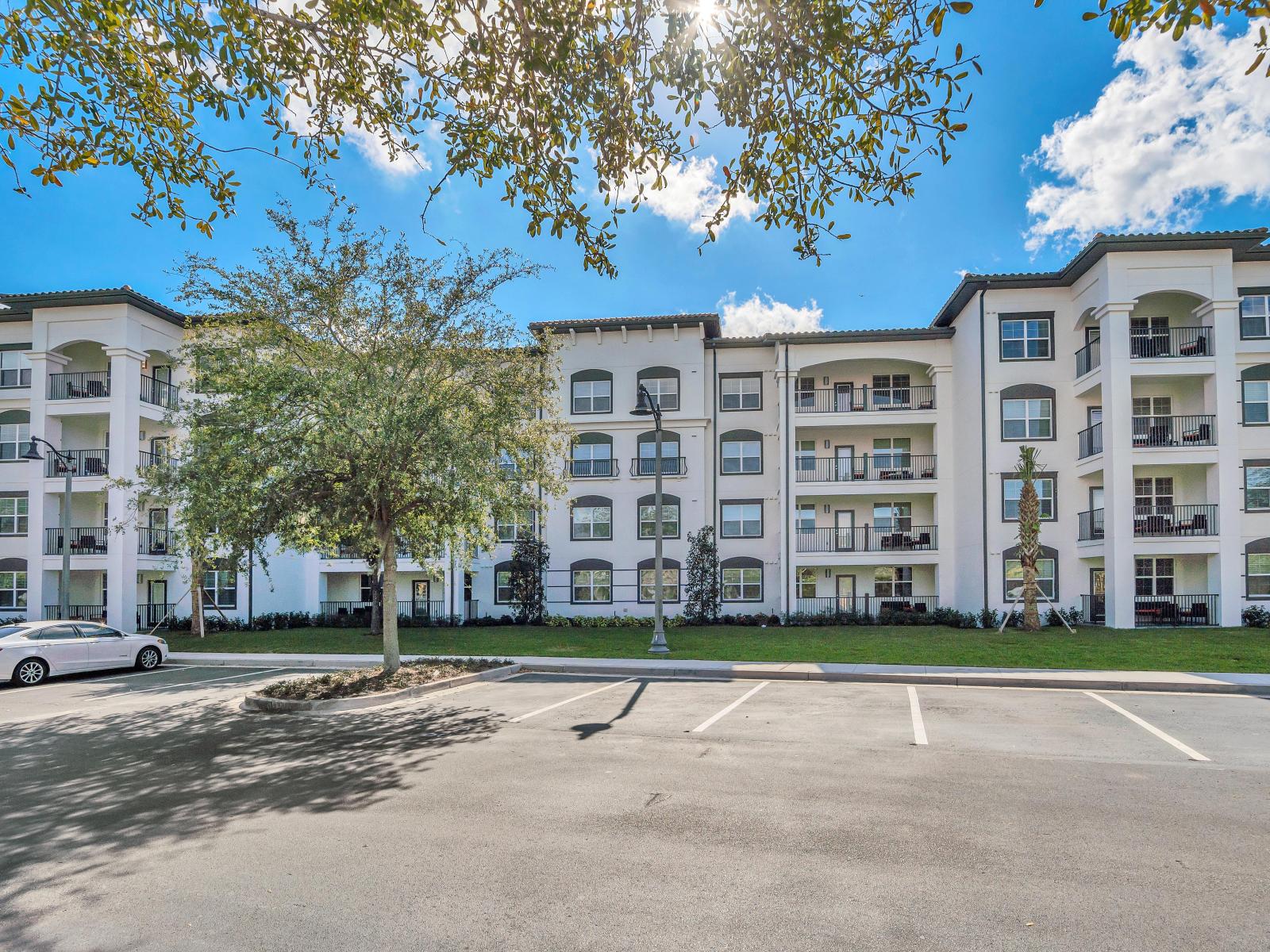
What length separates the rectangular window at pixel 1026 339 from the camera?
29625mm

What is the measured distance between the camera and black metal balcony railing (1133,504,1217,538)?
26.1 m

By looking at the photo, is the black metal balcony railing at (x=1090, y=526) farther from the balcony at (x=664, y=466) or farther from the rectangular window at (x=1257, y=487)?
the balcony at (x=664, y=466)

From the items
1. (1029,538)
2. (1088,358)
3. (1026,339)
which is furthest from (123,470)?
(1088,358)

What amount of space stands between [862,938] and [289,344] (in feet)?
44.3

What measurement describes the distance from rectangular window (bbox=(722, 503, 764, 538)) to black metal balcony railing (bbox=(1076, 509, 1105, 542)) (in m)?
11.9

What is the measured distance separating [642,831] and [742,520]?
89.7ft

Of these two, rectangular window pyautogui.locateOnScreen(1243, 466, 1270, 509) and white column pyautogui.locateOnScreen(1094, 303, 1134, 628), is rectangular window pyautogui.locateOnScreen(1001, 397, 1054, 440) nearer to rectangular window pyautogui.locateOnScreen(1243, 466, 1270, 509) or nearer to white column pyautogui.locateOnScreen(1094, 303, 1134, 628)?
white column pyautogui.locateOnScreen(1094, 303, 1134, 628)

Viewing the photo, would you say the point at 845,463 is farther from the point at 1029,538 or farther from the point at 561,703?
the point at 561,703

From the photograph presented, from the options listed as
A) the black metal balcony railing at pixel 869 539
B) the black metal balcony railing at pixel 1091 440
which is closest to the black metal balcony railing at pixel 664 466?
the black metal balcony railing at pixel 869 539

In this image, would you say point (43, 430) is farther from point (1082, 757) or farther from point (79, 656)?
Result: point (1082, 757)

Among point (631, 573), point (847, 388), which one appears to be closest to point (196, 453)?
point (631, 573)

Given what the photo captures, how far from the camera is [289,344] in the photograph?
14.4 metres

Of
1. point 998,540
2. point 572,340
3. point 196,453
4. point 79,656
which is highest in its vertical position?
point 572,340

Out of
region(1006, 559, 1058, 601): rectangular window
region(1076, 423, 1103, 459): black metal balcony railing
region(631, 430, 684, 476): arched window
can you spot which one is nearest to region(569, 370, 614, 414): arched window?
region(631, 430, 684, 476): arched window
